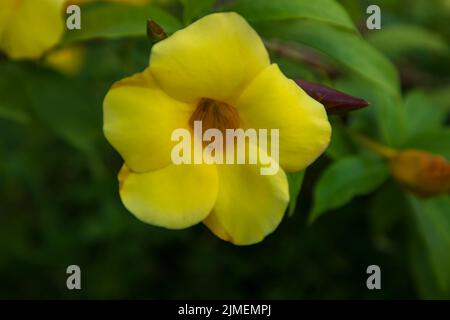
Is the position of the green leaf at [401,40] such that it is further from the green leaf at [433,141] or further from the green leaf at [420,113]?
the green leaf at [433,141]

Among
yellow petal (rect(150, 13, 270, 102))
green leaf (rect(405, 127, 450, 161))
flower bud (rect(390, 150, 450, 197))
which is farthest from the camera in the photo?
green leaf (rect(405, 127, 450, 161))

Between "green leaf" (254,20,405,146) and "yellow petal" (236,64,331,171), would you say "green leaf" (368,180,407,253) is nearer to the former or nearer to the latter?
"green leaf" (254,20,405,146)

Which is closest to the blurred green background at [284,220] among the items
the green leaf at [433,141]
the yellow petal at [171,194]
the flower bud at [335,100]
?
the green leaf at [433,141]

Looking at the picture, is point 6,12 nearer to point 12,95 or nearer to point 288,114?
point 12,95

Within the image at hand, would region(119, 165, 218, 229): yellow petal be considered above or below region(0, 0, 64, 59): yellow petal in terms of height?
below

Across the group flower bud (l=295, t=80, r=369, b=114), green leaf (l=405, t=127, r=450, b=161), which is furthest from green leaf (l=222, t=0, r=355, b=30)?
green leaf (l=405, t=127, r=450, b=161)

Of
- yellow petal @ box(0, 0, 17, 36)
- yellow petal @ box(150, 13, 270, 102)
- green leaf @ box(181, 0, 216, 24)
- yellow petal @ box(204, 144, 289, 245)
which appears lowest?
yellow petal @ box(204, 144, 289, 245)
